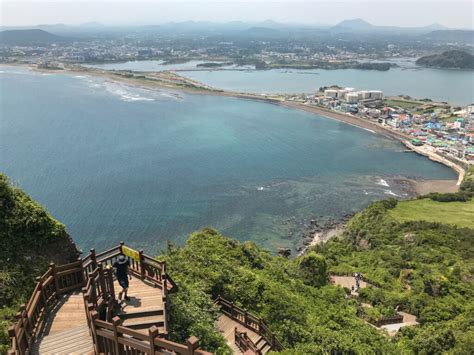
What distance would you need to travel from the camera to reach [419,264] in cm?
2656

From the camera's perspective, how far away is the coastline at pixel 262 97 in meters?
58.0

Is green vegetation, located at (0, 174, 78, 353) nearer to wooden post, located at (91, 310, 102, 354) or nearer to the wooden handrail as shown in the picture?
the wooden handrail

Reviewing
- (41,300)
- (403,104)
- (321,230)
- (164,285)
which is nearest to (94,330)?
(164,285)

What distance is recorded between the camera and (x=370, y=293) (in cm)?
2178

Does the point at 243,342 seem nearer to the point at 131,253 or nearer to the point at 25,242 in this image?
the point at 131,253

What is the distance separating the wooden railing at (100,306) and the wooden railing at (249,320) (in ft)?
12.4

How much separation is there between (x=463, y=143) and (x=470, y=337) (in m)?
63.5

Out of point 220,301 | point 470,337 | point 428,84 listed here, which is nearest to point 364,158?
point 470,337

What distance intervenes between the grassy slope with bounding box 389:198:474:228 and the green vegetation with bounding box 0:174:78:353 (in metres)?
32.5

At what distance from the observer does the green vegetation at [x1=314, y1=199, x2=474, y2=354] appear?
16.2 meters

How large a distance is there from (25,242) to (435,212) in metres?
39.1

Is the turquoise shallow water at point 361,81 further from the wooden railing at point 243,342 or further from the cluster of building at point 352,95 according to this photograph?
the wooden railing at point 243,342

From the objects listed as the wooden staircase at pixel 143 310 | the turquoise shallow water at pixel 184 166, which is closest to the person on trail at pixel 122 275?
the wooden staircase at pixel 143 310

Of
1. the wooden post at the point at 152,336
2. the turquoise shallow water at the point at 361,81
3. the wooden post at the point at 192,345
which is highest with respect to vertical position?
the turquoise shallow water at the point at 361,81
